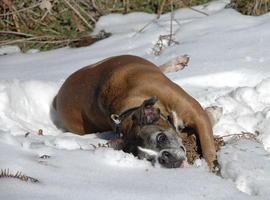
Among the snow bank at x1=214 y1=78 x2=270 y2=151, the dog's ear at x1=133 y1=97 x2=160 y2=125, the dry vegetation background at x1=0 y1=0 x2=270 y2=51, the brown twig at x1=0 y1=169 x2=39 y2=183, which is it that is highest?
the brown twig at x1=0 y1=169 x2=39 y2=183

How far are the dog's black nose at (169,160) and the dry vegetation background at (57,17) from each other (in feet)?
10.8

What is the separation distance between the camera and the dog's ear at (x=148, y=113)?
4375 millimetres

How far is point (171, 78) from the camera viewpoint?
5848 mm

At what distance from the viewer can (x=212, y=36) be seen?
260 inches

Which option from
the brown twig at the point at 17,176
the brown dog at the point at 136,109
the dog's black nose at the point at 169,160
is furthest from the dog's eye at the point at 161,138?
the brown twig at the point at 17,176

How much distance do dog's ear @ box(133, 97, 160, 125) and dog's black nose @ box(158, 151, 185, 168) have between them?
27 centimetres

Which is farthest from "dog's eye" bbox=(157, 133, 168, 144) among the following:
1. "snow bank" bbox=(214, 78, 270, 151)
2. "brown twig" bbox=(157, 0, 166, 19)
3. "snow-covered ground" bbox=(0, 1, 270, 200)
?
"brown twig" bbox=(157, 0, 166, 19)

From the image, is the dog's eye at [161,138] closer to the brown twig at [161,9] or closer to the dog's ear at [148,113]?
the dog's ear at [148,113]

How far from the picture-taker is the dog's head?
421 cm

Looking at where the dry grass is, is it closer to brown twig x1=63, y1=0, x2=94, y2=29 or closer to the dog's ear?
brown twig x1=63, y1=0, x2=94, y2=29

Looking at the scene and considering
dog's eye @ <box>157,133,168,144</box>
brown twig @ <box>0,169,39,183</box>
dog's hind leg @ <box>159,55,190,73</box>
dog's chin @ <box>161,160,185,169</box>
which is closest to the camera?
brown twig @ <box>0,169,39,183</box>

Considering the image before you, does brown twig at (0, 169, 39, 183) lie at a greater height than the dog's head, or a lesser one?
greater

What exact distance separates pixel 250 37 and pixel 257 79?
3.09 feet

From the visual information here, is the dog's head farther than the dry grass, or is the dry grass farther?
the dry grass
